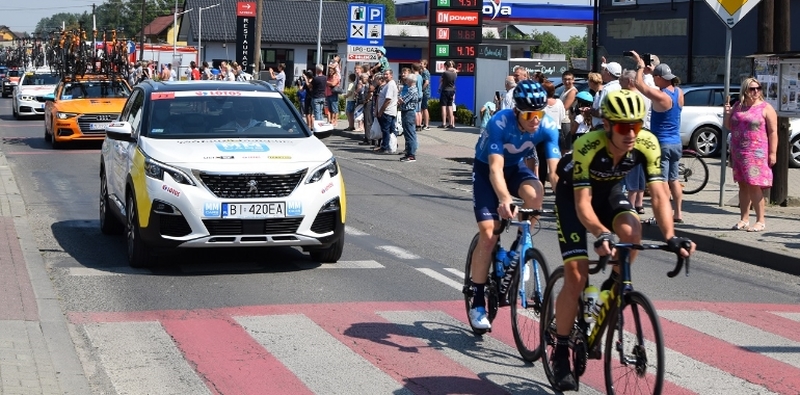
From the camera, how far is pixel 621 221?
592 cm

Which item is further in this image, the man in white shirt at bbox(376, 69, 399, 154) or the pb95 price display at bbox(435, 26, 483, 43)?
the pb95 price display at bbox(435, 26, 483, 43)

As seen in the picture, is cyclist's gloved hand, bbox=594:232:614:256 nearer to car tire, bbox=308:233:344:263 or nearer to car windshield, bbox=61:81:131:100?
car tire, bbox=308:233:344:263

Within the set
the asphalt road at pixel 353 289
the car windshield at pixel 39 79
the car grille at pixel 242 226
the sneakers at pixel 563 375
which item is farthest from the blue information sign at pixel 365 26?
the sneakers at pixel 563 375

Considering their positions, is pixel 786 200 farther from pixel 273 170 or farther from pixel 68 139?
pixel 68 139

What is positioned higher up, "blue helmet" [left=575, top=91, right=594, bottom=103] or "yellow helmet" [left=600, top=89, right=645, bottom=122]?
"blue helmet" [left=575, top=91, right=594, bottom=103]

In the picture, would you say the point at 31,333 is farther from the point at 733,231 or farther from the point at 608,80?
the point at 608,80

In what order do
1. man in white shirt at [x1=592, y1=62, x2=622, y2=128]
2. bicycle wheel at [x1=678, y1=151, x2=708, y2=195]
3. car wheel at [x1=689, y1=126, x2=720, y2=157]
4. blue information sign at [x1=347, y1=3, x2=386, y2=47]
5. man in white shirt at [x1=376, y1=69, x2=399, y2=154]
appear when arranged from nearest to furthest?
1. man in white shirt at [x1=592, y1=62, x2=622, y2=128]
2. bicycle wheel at [x1=678, y1=151, x2=708, y2=195]
3. man in white shirt at [x1=376, y1=69, x2=399, y2=154]
4. car wheel at [x1=689, y1=126, x2=720, y2=157]
5. blue information sign at [x1=347, y1=3, x2=386, y2=47]

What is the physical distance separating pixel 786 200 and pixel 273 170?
327 inches

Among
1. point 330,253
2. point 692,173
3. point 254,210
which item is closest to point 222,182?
point 254,210

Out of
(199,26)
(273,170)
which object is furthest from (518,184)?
(199,26)

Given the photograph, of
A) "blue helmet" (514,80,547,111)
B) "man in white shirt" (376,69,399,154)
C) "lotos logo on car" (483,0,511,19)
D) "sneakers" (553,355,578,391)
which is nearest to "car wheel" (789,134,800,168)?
"man in white shirt" (376,69,399,154)

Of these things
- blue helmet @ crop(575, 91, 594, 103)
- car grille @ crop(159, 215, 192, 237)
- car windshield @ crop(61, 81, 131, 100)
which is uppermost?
car windshield @ crop(61, 81, 131, 100)

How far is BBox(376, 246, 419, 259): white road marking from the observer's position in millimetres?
11578

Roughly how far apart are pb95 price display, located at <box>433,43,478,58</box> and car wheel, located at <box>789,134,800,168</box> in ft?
48.7
